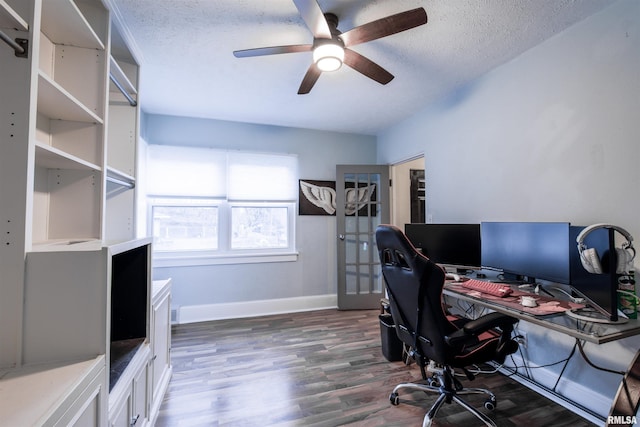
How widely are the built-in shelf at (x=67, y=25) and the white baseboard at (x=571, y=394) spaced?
11.1ft

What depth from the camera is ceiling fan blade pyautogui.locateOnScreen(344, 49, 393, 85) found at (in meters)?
1.77

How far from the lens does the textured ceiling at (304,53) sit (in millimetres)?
1648

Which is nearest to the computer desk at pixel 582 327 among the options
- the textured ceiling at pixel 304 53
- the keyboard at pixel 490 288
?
the keyboard at pixel 490 288

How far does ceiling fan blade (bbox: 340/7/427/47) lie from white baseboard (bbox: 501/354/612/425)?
7.93 ft

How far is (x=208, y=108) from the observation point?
123 inches

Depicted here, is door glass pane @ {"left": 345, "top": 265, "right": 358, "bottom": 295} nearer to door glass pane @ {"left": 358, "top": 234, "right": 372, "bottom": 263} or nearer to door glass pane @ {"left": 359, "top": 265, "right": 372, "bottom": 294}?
door glass pane @ {"left": 359, "top": 265, "right": 372, "bottom": 294}

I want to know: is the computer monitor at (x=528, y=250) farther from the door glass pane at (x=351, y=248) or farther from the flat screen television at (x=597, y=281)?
the door glass pane at (x=351, y=248)

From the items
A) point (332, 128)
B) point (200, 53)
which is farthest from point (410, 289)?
point (332, 128)

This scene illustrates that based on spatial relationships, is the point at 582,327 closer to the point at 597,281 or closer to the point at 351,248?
the point at 597,281

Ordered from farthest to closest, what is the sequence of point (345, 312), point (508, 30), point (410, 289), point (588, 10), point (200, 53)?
point (345, 312) → point (200, 53) → point (508, 30) → point (588, 10) → point (410, 289)

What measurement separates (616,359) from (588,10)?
2.08 metres

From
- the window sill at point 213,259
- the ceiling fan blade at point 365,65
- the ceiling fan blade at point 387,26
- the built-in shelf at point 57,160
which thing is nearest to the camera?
the built-in shelf at point 57,160

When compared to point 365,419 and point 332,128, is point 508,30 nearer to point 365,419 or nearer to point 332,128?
point 332,128

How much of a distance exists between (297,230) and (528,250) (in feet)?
8.41
